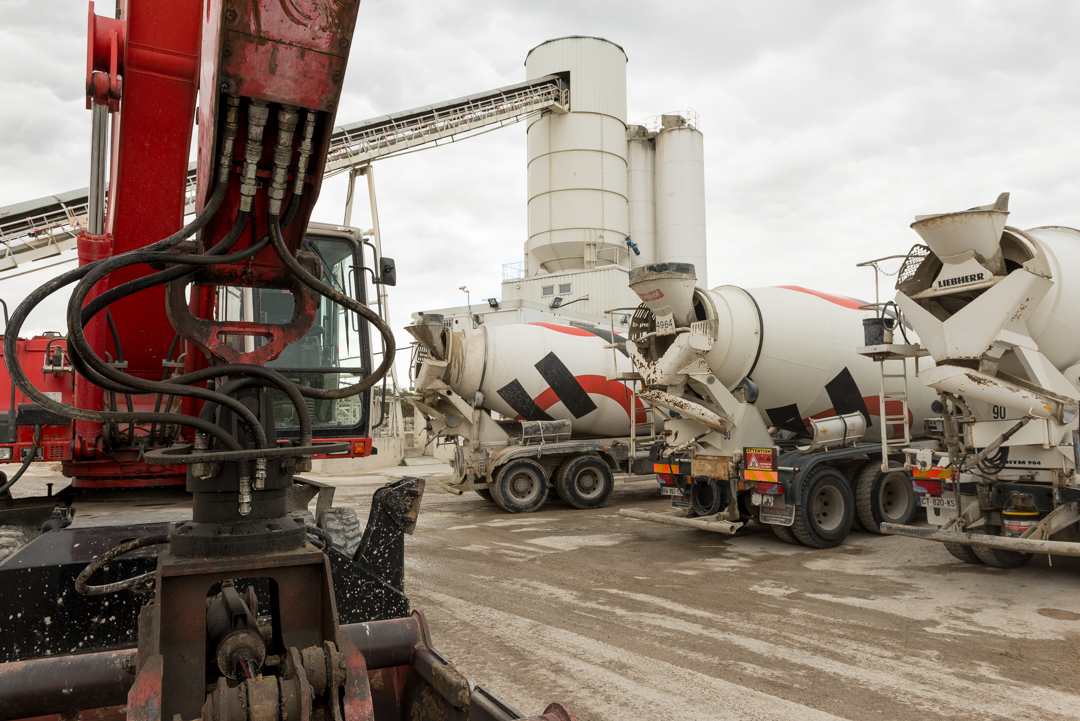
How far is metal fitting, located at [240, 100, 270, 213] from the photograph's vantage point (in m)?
2.08

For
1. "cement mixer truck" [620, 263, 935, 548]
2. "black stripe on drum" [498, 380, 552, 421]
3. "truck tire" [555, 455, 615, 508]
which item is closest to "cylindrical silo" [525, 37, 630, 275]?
"black stripe on drum" [498, 380, 552, 421]

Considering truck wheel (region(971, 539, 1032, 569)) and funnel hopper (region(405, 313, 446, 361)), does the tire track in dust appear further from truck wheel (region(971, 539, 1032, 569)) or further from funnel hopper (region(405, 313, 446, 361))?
funnel hopper (region(405, 313, 446, 361))

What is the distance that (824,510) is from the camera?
8.95 metres

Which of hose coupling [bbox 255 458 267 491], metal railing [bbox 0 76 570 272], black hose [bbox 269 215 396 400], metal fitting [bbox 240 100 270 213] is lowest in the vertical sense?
hose coupling [bbox 255 458 267 491]

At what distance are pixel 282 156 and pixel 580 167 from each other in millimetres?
27650

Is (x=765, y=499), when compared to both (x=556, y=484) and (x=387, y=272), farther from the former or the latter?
(x=387, y=272)

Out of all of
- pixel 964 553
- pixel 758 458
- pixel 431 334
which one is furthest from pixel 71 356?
pixel 431 334

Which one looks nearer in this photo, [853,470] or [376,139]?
[853,470]

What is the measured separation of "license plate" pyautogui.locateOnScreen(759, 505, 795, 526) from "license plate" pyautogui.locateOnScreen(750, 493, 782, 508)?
70mm

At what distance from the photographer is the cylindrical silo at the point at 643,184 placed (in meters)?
33.4

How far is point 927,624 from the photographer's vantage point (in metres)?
5.55

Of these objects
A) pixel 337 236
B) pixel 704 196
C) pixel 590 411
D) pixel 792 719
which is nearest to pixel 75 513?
pixel 337 236

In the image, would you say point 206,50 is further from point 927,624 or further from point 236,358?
point 927,624

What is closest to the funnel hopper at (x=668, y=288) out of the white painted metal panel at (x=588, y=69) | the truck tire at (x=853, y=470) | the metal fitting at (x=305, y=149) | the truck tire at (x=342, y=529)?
the truck tire at (x=853, y=470)
